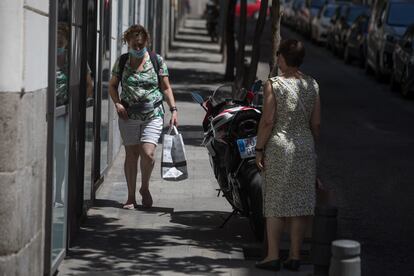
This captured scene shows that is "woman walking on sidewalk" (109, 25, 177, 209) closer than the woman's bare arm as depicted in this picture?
No

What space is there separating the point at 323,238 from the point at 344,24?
32650 mm

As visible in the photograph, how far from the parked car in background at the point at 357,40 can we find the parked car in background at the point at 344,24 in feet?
4.39

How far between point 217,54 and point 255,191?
30.0 metres

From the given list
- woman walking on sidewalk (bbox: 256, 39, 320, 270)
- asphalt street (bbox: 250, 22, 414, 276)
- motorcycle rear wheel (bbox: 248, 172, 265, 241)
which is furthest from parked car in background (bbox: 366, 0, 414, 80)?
woman walking on sidewalk (bbox: 256, 39, 320, 270)

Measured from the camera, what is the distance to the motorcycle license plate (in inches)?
374

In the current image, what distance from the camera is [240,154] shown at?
9.55 m

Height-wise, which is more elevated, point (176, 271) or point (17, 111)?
point (17, 111)

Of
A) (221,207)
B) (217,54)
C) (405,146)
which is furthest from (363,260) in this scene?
(217,54)

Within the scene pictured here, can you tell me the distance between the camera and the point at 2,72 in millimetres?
6492

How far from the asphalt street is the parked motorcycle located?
37.8 inches

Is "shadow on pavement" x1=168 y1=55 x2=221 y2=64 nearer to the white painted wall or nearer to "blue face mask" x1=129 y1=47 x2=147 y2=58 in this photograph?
"blue face mask" x1=129 y1=47 x2=147 y2=58

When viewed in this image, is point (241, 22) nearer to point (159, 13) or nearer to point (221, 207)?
point (159, 13)

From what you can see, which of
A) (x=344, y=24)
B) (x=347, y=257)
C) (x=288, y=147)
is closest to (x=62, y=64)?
(x=288, y=147)

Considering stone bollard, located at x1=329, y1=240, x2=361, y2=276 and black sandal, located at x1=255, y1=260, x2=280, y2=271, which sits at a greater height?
stone bollard, located at x1=329, y1=240, x2=361, y2=276
